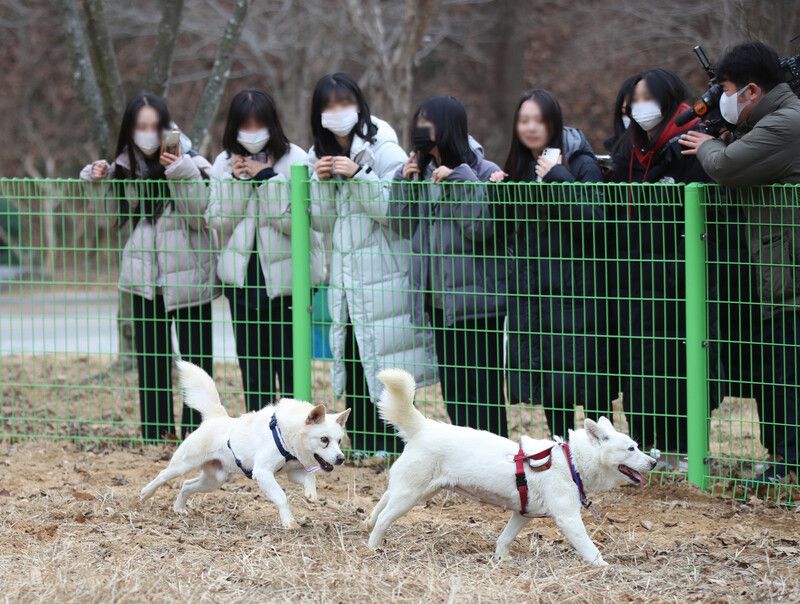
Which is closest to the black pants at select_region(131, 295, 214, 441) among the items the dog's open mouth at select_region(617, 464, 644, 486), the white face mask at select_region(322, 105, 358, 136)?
the white face mask at select_region(322, 105, 358, 136)

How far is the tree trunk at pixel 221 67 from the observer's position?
955cm

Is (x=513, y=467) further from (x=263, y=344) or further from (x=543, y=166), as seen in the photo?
(x=263, y=344)

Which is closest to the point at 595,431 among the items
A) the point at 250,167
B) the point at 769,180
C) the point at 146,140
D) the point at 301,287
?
the point at 769,180

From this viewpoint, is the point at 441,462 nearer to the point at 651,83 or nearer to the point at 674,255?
the point at 674,255

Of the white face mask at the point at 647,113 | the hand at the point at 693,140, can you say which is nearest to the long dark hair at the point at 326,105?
the white face mask at the point at 647,113

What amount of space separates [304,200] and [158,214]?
1021 millimetres

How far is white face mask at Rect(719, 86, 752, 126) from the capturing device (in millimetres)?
5617

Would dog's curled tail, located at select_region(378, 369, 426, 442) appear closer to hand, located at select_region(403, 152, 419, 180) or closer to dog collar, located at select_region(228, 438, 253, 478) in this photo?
dog collar, located at select_region(228, 438, 253, 478)

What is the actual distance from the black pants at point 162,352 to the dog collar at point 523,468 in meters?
2.91

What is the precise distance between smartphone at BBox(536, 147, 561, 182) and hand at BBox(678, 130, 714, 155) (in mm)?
675

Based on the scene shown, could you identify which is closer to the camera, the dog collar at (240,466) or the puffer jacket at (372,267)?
the dog collar at (240,466)

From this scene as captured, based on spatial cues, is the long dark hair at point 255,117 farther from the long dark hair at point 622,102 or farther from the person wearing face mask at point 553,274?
the long dark hair at point 622,102

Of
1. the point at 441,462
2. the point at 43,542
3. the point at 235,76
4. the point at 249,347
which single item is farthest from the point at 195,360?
the point at 235,76

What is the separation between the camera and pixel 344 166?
6.54 meters
